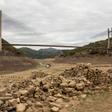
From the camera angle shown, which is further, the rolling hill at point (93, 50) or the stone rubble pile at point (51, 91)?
the rolling hill at point (93, 50)

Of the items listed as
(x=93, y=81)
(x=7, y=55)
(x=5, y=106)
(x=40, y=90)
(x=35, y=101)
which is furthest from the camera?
(x=7, y=55)

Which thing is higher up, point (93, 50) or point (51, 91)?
point (93, 50)

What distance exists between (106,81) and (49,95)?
11.5 feet

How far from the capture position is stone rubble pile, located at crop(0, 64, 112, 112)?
37.1 feet

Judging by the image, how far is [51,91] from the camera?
1284 centimetres

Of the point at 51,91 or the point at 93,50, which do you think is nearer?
the point at 51,91

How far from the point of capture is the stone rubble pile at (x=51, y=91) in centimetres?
1131

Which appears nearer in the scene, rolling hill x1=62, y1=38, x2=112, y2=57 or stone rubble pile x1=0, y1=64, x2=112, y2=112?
stone rubble pile x1=0, y1=64, x2=112, y2=112

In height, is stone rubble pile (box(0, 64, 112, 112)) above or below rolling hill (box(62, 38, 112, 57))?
below

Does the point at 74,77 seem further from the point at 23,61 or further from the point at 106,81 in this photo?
the point at 23,61

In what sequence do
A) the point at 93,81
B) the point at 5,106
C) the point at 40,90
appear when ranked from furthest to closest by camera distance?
1. the point at 93,81
2. the point at 40,90
3. the point at 5,106

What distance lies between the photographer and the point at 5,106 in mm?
11023

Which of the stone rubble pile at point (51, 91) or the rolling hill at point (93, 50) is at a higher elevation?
the rolling hill at point (93, 50)

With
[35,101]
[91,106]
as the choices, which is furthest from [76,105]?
[35,101]
